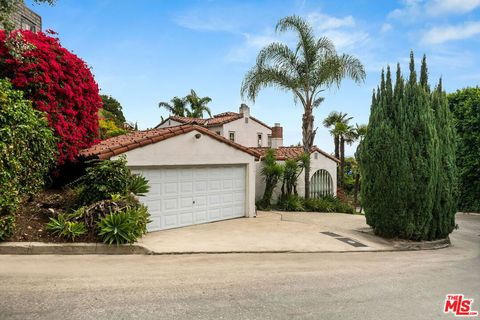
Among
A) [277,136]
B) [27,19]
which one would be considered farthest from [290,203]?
[27,19]

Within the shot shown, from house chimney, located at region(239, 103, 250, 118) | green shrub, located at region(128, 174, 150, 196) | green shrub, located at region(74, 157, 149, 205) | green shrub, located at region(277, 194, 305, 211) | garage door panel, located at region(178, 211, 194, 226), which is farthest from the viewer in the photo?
house chimney, located at region(239, 103, 250, 118)

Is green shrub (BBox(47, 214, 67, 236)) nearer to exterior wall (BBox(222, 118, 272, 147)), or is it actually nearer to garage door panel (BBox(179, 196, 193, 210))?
garage door panel (BBox(179, 196, 193, 210))

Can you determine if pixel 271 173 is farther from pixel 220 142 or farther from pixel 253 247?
pixel 253 247

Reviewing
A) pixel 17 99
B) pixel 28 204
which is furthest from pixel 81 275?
pixel 17 99

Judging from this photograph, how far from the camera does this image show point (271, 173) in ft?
59.4

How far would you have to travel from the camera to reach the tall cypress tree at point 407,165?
11.3 meters

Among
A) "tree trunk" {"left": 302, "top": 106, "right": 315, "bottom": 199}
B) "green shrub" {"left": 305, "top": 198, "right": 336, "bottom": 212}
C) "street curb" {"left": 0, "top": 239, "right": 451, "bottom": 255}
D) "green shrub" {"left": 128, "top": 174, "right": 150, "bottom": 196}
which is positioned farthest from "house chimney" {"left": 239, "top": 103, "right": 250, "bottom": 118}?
"street curb" {"left": 0, "top": 239, "right": 451, "bottom": 255}

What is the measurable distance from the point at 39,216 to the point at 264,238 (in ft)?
19.2

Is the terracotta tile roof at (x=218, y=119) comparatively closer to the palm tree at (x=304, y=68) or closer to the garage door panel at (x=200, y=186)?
the palm tree at (x=304, y=68)

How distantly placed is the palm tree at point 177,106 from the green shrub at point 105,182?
32.8 meters

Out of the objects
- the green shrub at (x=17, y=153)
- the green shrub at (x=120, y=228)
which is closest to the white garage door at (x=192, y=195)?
the green shrub at (x=120, y=228)

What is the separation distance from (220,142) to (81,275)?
25.4ft

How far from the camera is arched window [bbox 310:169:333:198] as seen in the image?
21448mm

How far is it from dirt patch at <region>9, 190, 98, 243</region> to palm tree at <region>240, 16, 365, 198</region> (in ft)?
38.0
